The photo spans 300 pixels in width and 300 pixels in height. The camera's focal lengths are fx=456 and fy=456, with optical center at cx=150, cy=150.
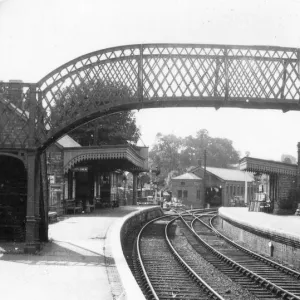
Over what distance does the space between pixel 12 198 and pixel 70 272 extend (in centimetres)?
473

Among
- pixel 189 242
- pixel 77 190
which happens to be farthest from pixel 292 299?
pixel 77 190

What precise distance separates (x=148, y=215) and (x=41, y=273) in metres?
22.6

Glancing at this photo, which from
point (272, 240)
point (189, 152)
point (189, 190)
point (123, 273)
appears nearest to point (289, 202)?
point (272, 240)

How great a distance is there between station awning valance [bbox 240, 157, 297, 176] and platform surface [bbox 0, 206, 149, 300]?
1449 centimetres

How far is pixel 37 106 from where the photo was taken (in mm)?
12062

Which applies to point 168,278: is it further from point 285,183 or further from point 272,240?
point 285,183

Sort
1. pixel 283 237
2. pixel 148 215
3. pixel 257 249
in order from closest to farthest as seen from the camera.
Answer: pixel 283 237 < pixel 257 249 < pixel 148 215

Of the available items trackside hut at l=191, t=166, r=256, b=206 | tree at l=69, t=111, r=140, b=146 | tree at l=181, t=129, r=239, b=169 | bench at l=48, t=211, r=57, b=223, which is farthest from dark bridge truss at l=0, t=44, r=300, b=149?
tree at l=181, t=129, r=239, b=169

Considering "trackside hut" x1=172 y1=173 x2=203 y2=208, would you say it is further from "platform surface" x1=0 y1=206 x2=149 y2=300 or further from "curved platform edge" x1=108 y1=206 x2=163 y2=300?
"platform surface" x1=0 y1=206 x2=149 y2=300

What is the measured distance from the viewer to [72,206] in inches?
1033

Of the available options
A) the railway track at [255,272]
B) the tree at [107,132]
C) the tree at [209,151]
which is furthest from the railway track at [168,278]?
the tree at [209,151]

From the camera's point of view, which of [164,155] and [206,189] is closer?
[206,189]

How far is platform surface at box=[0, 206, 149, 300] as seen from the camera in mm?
7391

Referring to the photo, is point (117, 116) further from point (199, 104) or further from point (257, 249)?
point (199, 104)
